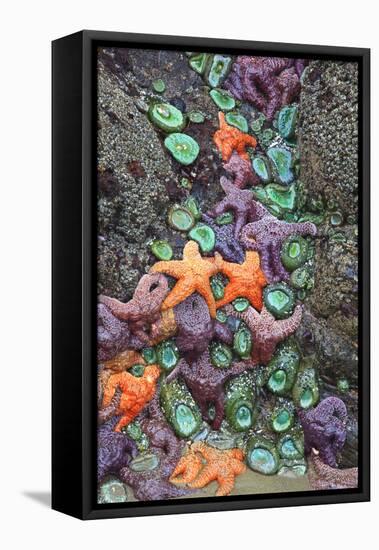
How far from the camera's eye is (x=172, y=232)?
320 inches

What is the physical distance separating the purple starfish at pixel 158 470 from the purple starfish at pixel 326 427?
26.1 inches

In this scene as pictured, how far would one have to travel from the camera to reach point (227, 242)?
8.25m

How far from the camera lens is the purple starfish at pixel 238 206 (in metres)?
8.24

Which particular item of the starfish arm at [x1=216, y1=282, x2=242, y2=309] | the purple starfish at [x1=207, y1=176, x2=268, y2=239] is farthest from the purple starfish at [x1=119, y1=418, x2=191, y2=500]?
the purple starfish at [x1=207, y1=176, x2=268, y2=239]

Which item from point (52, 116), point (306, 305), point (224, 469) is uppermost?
point (52, 116)

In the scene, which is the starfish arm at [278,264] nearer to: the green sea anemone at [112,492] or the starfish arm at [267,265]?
the starfish arm at [267,265]

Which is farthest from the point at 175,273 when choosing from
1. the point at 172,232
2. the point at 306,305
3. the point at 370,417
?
the point at 370,417

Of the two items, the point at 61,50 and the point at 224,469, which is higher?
the point at 61,50

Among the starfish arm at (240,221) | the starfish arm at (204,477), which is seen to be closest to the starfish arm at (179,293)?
the starfish arm at (240,221)

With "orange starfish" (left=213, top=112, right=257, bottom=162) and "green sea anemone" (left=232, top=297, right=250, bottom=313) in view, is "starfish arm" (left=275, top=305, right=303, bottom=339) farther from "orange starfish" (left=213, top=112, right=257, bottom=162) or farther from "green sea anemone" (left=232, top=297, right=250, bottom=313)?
"orange starfish" (left=213, top=112, right=257, bottom=162)

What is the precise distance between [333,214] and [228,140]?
0.66 meters

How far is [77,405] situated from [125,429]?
0.25 meters

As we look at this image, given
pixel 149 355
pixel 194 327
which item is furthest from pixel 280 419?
pixel 149 355

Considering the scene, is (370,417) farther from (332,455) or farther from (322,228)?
(322,228)
